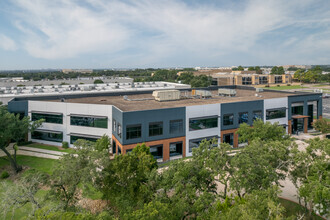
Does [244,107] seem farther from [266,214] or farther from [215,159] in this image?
[266,214]

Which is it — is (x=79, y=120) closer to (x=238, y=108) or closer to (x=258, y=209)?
(x=238, y=108)

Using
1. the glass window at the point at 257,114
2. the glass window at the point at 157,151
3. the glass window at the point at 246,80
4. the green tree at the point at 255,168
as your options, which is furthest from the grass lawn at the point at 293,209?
the glass window at the point at 246,80

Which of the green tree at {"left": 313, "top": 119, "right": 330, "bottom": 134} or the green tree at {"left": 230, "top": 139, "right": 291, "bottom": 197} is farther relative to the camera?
the green tree at {"left": 313, "top": 119, "right": 330, "bottom": 134}

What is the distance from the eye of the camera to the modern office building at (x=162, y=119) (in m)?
34.7

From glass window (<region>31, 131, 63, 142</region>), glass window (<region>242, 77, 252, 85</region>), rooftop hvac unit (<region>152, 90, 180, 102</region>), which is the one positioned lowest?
glass window (<region>31, 131, 63, 142</region>)

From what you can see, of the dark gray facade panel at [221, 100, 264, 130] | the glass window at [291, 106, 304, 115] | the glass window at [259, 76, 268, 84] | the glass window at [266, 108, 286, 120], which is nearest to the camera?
the dark gray facade panel at [221, 100, 264, 130]

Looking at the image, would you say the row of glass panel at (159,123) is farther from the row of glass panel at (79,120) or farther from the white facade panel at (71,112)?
the white facade panel at (71,112)

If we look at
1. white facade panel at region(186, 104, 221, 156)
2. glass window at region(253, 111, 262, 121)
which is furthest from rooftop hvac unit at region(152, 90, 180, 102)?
glass window at region(253, 111, 262, 121)

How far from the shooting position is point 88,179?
1991 centimetres

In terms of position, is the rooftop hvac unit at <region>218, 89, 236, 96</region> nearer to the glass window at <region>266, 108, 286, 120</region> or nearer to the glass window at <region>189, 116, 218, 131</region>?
the glass window at <region>266, 108, 286, 120</region>

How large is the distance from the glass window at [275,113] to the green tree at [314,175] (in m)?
23.6

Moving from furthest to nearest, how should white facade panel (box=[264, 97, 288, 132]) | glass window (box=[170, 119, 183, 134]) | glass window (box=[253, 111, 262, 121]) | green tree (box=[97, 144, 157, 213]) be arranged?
white facade panel (box=[264, 97, 288, 132]), glass window (box=[253, 111, 262, 121]), glass window (box=[170, 119, 183, 134]), green tree (box=[97, 144, 157, 213])

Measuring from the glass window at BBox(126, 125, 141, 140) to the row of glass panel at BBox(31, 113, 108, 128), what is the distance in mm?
6915

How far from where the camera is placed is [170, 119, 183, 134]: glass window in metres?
36.3
